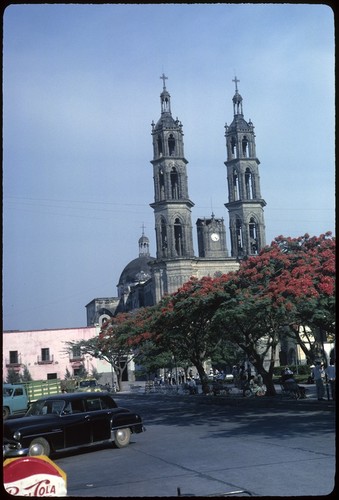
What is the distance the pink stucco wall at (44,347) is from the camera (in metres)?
49.3

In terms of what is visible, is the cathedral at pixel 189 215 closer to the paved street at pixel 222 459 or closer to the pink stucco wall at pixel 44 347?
the pink stucco wall at pixel 44 347

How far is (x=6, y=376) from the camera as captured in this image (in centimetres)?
4806

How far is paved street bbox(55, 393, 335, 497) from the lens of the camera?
28.1 ft

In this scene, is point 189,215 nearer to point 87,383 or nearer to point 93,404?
point 87,383

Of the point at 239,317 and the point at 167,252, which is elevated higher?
the point at 167,252

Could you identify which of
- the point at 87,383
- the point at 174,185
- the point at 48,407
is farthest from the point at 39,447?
the point at 174,185

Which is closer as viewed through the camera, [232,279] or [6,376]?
[232,279]

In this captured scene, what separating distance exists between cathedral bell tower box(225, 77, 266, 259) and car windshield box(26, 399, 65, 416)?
51.8m

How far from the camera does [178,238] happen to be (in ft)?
202

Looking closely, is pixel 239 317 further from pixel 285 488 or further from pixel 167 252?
pixel 167 252

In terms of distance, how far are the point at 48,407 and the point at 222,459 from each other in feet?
13.7

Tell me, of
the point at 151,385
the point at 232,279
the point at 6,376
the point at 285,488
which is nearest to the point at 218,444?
the point at 285,488

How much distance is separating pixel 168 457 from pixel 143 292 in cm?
6248

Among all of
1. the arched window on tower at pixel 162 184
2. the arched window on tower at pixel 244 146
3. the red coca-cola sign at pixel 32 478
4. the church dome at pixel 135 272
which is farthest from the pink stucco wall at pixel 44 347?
the red coca-cola sign at pixel 32 478
